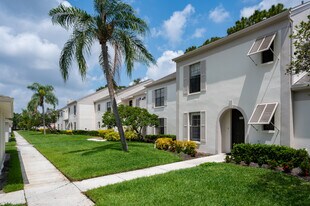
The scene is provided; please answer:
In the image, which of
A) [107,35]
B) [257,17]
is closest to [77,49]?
[107,35]

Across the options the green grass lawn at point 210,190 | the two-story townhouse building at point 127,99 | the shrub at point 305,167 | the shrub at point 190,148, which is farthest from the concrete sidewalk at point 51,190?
the two-story townhouse building at point 127,99

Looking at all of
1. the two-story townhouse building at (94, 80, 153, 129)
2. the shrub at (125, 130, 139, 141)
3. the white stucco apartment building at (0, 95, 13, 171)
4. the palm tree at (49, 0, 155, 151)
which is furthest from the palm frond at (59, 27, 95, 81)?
the shrub at (125, 130, 139, 141)

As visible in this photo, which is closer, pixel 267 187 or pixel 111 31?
pixel 267 187

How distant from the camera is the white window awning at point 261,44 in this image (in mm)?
10906

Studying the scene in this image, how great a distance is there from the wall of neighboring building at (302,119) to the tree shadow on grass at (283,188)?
244 centimetres

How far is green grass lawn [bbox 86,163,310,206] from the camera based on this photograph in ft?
19.9

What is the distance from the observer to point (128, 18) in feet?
46.2

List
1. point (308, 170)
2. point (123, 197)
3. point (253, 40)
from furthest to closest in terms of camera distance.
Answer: point (253, 40) → point (308, 170) → point (123, 197)

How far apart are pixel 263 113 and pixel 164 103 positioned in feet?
39.6

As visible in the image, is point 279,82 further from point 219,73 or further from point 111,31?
point 111,31

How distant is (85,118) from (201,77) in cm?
3366

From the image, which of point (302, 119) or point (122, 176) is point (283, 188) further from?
point (122, 176)

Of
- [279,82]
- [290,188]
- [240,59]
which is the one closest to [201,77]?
[240,59]

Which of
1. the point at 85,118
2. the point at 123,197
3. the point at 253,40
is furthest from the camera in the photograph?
the point at 85,118
